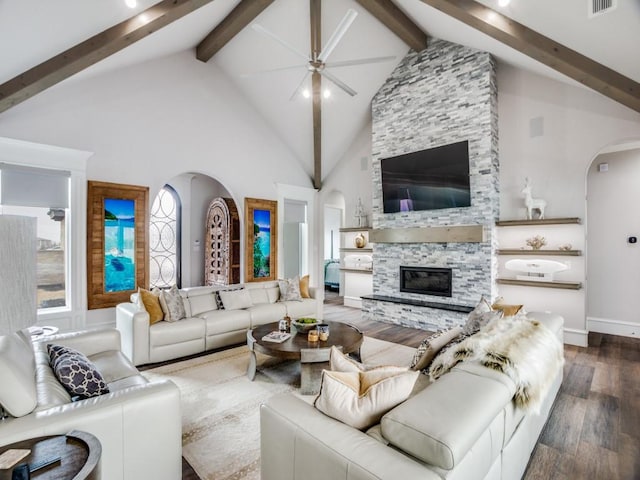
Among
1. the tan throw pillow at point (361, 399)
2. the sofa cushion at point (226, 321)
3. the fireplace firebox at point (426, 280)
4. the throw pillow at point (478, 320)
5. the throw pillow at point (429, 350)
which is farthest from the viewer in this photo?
the fireplace firebox at point (426, 280)

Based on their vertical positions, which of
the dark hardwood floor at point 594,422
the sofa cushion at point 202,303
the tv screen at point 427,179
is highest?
the tv screen at point 427,179

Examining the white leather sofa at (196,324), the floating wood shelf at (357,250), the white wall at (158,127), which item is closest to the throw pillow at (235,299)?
the white leather sofa at (196,324)

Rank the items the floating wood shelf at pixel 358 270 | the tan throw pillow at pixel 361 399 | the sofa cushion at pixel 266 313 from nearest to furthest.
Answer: the tan throw pillow at pixel 361 399
the sofa cushion at pixel 266 313
the floating wood shelf at pixel 358 270

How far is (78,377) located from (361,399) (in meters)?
1.68

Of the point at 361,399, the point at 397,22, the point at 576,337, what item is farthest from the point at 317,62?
the point at 576,337

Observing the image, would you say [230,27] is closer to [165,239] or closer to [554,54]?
[554,54]

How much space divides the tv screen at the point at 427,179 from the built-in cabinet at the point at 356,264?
110 cm

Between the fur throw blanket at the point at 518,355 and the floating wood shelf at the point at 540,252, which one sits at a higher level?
the floating wood shelf at the point at 540,252

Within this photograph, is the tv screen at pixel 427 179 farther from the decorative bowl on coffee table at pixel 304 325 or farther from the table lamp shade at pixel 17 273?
the table lamp shade at pixel 17 273

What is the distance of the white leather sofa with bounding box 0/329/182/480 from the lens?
1538 millimetres

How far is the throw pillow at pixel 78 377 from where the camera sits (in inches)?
75.5

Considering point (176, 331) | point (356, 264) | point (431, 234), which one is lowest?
point (176, 331)

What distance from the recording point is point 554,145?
4.78 metres

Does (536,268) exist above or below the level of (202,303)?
above
